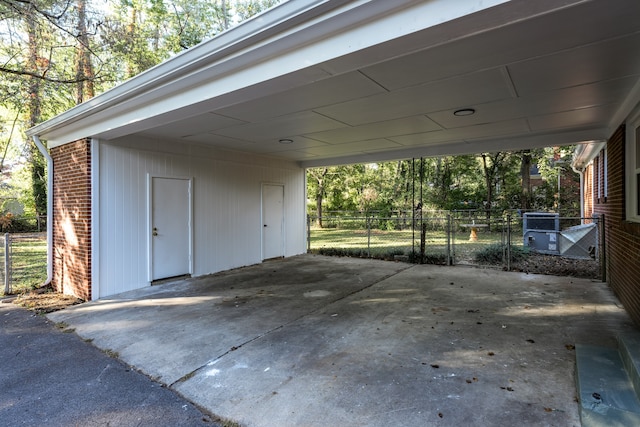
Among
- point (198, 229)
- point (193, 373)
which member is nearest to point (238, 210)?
point (198, 229)

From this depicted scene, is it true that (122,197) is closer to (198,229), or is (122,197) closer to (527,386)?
(198,229)

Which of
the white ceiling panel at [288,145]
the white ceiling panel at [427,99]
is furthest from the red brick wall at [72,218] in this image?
the white ceiling panel at [427,99]

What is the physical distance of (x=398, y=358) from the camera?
331cm

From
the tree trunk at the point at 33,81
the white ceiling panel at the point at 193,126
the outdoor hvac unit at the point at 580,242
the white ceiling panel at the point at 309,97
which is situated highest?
the tree trunk at the point at 33,81

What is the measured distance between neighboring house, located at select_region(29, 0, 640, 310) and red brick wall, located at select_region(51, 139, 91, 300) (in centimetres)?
4

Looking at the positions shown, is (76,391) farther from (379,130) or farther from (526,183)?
(526,183)

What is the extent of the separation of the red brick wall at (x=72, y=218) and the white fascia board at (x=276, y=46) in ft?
5.60

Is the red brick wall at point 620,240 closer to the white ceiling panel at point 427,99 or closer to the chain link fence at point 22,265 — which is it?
the white ceiling panel at point 427,99

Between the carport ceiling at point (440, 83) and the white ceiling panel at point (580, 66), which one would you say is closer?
the carport ceiling at point (440, 83)

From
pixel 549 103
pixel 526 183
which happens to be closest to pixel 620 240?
pixel 549 103

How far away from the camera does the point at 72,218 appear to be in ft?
19.1

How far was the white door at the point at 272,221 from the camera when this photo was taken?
9000 millimetres

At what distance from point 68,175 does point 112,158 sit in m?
0.90

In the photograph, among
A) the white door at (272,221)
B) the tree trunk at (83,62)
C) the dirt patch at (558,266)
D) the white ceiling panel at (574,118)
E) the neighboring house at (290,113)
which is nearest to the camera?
the neighboring house at (290,113)
